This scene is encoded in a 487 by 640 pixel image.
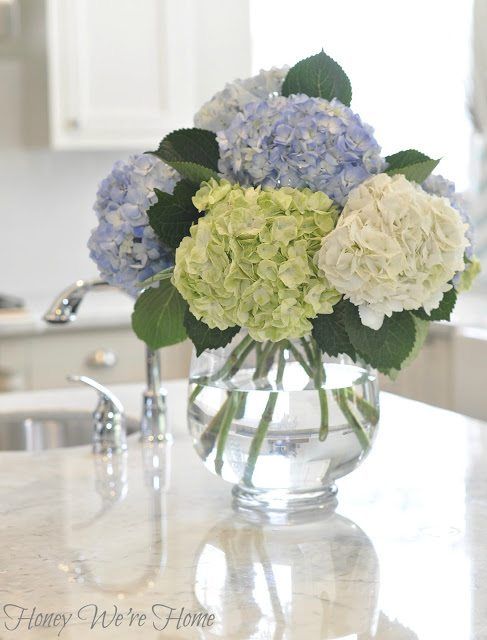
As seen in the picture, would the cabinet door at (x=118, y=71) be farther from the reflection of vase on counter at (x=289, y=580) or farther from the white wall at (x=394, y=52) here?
the reflection of vase on counter at (x=289, y=580)

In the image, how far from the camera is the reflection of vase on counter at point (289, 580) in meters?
0.85

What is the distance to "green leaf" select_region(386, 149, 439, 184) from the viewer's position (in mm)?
1046

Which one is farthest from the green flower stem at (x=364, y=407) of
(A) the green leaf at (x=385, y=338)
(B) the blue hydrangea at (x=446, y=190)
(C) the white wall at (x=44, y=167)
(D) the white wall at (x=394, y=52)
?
(D) the white wall at (x=394, y=52)

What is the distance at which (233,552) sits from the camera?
103cm

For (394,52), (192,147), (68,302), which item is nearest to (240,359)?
(192,147)

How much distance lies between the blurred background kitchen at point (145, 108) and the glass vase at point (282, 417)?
1709 millimetres

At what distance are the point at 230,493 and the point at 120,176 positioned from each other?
413 mm

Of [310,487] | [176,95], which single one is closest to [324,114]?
[310,487]

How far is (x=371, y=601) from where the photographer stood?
35.3 inches

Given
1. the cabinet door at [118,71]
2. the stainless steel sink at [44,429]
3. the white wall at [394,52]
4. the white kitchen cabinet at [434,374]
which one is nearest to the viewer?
the stainless steel sink at [44,429]

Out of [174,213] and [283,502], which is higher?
[174,213]

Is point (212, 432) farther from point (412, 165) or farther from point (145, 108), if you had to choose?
point (145, 108)

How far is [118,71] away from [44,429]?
169 centimetres

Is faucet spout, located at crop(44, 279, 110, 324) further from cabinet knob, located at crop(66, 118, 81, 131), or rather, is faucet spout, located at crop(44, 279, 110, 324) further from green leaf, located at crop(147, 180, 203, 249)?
cabinet knob, located at crop(66, 118, 81, 131)
